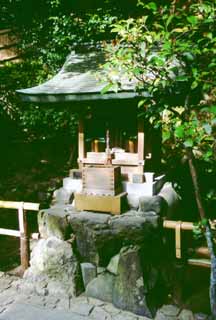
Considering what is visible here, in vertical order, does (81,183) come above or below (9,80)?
below

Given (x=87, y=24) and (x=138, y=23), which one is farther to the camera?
(x=87, y=24)

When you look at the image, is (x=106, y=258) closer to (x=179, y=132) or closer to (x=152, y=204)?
(x=152, y=204)

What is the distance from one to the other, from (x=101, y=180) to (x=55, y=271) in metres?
1.57

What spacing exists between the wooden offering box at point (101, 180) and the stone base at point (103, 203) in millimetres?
72

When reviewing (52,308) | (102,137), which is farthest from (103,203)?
(52,308)

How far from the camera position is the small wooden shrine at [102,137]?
5.94 metres

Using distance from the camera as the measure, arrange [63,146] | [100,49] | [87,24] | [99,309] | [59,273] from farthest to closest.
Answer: [63,146] < [87,24] < [100,49] < [59,273] < [99,309]

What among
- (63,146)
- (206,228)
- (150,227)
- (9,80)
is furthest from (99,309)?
(63,146)

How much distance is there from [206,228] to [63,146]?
8.51 metres

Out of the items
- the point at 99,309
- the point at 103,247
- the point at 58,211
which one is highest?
the point at 58,211

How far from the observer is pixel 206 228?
4.31 metres

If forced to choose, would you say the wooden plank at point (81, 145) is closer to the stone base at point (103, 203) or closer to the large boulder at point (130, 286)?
the stone base at point (103, 203)

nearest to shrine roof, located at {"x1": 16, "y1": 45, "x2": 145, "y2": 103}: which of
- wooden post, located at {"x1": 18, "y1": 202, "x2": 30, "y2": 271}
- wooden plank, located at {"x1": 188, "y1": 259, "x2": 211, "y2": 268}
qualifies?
wooden post, located at {"x1": 18, "y1": 202, "x2": 30, "y2": 271}

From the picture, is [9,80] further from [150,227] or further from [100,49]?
[150,227]
